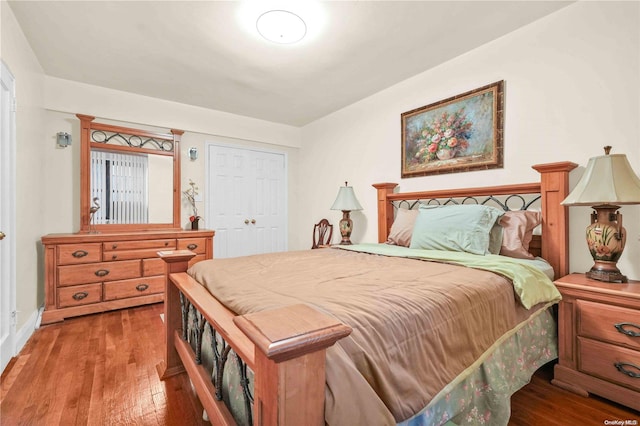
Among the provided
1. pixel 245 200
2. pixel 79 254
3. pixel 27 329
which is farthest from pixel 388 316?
pixel 245 200

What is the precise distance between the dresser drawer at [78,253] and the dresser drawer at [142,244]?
9 cm

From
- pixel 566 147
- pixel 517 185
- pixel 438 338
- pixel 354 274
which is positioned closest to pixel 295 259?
pixel 354 274

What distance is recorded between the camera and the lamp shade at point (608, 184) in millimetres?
1569

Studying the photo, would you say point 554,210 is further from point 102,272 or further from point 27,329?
point 27,329

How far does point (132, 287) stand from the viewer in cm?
311

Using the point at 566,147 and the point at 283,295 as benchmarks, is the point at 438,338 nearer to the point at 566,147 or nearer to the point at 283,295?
the point at 283,295

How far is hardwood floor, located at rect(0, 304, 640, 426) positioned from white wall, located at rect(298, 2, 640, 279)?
0.94 meters

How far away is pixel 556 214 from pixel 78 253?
4096mm

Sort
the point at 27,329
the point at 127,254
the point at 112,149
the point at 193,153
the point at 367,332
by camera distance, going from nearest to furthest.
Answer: the point at 367,332, the point at 27,329, the point at 127,254, the point at 112,149, the point at 193,153

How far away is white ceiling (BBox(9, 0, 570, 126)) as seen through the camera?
6.79 feet

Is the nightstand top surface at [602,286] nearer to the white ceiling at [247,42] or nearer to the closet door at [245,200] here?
the white ceiling at [247,42]

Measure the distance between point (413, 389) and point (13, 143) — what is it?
9.61 feet

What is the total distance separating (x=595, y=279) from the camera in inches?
67.9

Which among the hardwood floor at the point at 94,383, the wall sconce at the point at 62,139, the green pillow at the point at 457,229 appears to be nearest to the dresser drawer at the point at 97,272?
the hardwood floor at the point at 94,383
